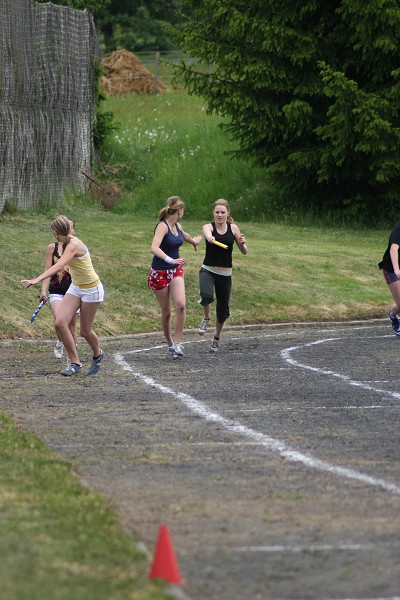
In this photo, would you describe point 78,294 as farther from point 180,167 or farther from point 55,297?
point 180,167

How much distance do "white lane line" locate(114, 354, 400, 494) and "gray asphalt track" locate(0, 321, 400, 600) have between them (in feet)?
0.05

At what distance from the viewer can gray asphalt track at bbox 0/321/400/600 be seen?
6.58 meters

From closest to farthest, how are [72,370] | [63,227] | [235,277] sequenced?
[63,227]
[72,370]
[235,277]

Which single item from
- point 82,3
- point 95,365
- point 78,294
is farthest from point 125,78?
point 78,294

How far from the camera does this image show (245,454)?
962 cm

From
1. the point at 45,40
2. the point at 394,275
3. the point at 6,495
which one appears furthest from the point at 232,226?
the point at 45,40

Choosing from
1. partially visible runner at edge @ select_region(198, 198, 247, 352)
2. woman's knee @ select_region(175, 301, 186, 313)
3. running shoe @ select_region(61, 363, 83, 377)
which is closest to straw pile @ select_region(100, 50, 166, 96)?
partially visible runner at edge @ select_region(198, 198, 247, 352)

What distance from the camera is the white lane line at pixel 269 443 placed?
8.63 m

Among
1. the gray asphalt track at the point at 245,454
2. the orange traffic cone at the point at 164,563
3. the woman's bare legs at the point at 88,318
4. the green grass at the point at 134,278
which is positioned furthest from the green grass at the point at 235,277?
the orange traffic cone at the point at 164,563

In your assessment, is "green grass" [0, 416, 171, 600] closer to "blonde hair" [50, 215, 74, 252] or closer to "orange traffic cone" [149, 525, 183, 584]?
"orange traffic cone" [149, 525, 183, 584]

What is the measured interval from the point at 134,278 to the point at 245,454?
1309 centimetres

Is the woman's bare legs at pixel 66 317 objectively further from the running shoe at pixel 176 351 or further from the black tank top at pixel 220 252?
the black tank top at pixel 220 252

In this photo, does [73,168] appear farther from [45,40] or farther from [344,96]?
[344,96]

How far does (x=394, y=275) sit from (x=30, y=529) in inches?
513
